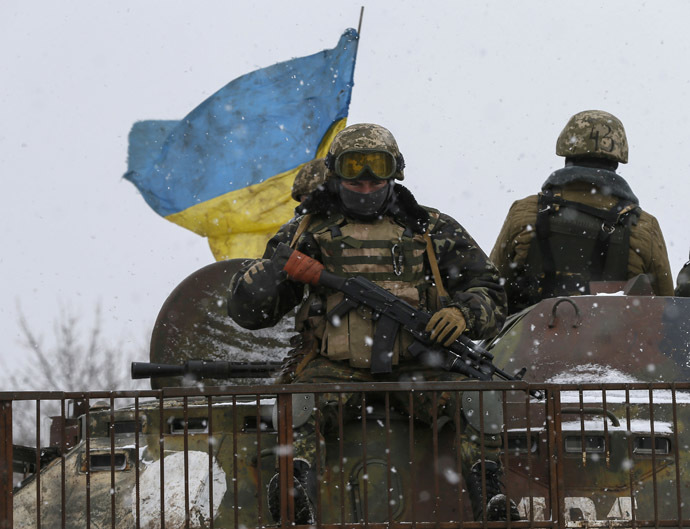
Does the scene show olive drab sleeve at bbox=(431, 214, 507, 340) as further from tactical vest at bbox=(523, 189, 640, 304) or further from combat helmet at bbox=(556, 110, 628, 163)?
combat helmet at bbox=(556, 110, 628, 163)

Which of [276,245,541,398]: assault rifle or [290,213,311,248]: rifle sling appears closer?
[276,245,541,398]: assault rifle

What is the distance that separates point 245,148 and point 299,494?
21.6 feet

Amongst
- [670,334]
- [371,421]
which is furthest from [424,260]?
[670,334]

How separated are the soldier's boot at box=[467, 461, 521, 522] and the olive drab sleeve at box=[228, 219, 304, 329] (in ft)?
4.47

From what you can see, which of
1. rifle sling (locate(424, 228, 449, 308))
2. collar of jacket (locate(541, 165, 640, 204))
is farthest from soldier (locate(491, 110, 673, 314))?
rifle sling (locate(424, 228, 449, 308))

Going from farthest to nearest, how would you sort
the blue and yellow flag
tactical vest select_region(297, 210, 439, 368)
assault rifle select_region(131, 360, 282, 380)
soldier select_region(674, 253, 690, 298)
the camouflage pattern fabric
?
the blue and yellow flag
soldier select_region(674, 253, 690, 298)
assault rifle select_region(131, 360, 282, 380)
tactical vest select_region(297, 210, 439, 368)
the camouflage pattern fabric

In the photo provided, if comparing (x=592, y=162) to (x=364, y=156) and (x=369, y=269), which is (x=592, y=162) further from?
(x=369, y=269)

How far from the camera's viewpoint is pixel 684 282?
8.43m

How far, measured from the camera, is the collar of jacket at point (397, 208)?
6.92m

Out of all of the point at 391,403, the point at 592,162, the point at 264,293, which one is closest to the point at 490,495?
the point at 391,403

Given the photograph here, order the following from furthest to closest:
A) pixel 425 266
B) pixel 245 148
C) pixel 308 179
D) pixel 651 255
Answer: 1. pixel 245 148
2. pixel 308 179
3. pixel 651 255
4. pixel 425 266

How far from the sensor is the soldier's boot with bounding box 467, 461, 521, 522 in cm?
594

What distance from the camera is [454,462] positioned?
6.38 metres

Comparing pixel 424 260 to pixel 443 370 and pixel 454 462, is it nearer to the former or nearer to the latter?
pixel 443 370
